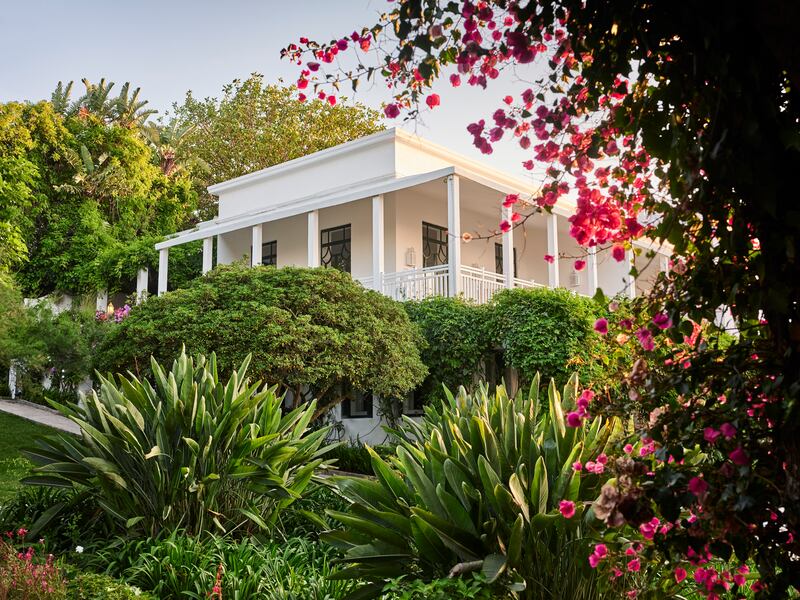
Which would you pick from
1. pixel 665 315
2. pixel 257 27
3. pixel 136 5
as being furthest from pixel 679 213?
pixel 136 5

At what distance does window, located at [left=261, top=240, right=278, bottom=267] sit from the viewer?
22.5m

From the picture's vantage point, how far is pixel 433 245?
20.6m

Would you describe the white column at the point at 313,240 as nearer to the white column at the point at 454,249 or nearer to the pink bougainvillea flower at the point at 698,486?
the white column at the point at 454,249

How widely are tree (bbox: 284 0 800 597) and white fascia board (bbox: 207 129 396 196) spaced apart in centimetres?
1654

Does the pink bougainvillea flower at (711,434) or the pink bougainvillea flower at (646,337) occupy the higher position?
the pink bougainvillea flower at (646,337)

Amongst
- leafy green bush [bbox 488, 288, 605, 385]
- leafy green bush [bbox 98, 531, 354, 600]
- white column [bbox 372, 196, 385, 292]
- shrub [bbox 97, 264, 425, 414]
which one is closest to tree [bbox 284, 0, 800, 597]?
leafy green bush [bbox 98, 531, 354, 600]

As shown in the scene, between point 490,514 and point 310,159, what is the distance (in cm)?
1781

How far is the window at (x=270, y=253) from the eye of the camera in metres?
22.5

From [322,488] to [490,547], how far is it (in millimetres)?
3810

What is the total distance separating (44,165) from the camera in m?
33.5

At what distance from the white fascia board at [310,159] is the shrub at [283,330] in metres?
6.53

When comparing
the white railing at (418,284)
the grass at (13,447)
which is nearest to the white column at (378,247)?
the white railing at (418,284)

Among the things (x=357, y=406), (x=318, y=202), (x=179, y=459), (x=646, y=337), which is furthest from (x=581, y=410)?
(x=318, y=202)

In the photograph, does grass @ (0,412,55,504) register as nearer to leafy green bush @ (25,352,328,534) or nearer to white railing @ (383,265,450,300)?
leafy green bush @ (25,352,328,534)
